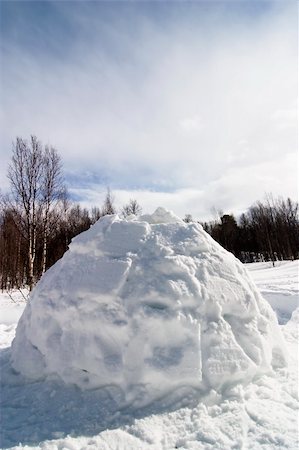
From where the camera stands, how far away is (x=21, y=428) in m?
2.66

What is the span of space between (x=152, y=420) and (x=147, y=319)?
2.76ft

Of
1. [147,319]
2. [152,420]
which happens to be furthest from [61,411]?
[147,319]

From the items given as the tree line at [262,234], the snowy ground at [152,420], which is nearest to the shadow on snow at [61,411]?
the snowy ground at [152,420]

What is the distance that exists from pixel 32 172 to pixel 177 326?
10705 millimetres

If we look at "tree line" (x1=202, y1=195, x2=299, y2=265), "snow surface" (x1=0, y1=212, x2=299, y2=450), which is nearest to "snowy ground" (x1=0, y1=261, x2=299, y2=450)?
"snow surface" (x1=0, y1=212, x2=299, y2=450)

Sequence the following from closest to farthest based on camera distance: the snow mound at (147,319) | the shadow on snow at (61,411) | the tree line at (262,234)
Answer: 1. the shadow on snow at (61,411)
2. the snow mound at (147,319)
3. the tree line at (262,234)

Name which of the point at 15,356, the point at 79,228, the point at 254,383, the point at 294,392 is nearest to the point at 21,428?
the point at 15,356

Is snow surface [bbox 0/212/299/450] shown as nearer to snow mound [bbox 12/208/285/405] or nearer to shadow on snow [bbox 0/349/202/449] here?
shadow on snow [bbox 0/349/202/449]

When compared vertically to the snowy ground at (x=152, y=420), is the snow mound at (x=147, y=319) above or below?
above

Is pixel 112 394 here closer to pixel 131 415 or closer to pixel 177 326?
pixel 131 415

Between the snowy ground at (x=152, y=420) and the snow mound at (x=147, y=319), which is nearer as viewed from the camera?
the snowy ground at (x=152, y=420)

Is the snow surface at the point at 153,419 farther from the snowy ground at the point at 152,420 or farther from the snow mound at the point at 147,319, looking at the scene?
the snow mound at the point at 147,319

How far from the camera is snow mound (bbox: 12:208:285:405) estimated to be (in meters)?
2.94

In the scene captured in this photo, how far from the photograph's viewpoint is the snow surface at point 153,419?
2.43m
